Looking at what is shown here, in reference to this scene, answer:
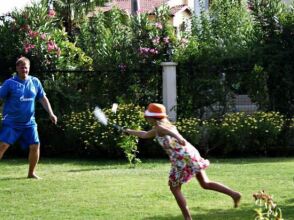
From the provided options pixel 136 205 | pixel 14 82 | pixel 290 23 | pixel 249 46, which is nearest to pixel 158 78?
pixel 249 46

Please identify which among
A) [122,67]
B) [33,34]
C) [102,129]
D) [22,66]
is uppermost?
[33,34]

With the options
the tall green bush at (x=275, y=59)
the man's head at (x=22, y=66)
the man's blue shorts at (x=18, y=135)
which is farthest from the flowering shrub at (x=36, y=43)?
the man's head at (x=22, y=66)

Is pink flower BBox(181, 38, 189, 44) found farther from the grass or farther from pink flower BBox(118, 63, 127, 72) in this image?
the grass

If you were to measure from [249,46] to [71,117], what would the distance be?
4.47 meters

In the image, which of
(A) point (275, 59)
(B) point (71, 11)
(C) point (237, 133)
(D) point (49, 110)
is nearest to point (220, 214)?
(D) point (49, 110)

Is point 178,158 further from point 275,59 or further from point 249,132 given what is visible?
point 275,59

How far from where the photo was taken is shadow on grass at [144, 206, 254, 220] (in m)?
7.04

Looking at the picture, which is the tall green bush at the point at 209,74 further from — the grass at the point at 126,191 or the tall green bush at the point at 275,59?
the grass at the point at 126,191

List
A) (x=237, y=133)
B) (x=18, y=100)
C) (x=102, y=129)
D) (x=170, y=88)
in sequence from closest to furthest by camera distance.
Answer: (x=18, y=100) < (x=102, y=129) < (x=237, y=133) < (x=170, y=88)

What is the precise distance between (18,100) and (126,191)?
2195 mm

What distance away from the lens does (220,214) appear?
23.7ft

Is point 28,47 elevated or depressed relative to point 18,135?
elevated

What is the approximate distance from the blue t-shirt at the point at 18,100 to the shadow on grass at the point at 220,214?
326cm

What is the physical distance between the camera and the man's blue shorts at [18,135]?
9.47 metres
